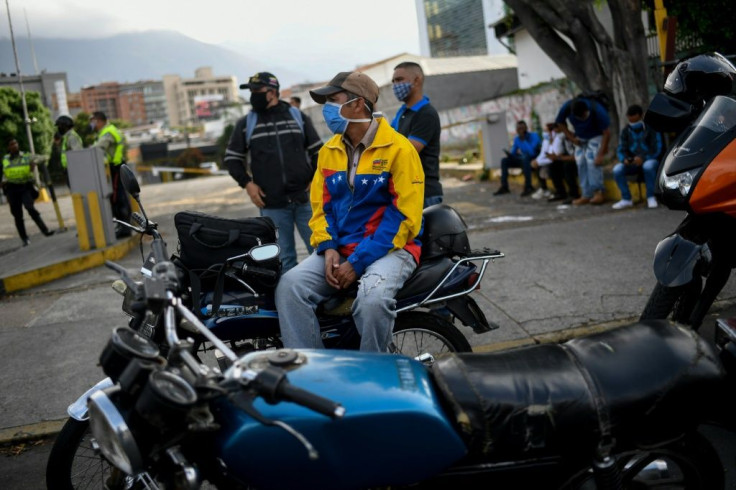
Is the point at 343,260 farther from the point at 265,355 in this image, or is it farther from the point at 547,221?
the point at 547,221

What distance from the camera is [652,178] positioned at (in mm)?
9453

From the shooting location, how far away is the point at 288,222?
5.99 metres

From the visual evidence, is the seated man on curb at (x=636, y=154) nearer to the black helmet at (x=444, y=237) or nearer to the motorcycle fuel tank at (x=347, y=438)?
the black helmet at (x=444, y=237)

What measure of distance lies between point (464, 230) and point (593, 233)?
4938 mm

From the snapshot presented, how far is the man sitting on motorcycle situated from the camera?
3.43m

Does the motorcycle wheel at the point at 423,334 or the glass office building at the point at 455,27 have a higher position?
the glass office building at the point at 455,27

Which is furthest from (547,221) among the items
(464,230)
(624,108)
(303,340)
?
(303,340)

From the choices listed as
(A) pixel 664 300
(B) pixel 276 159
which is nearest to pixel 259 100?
(B) pixel 276 159

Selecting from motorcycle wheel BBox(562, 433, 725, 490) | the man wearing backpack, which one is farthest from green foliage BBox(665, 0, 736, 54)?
motorcycle wheel BBox(562, 433, 725, 490)

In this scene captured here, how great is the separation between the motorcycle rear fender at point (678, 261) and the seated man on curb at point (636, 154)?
6298 millimetres

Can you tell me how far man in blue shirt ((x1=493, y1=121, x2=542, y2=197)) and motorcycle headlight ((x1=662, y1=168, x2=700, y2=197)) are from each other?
Answer: 9438 mm

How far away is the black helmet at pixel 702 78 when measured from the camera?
392 centimetres

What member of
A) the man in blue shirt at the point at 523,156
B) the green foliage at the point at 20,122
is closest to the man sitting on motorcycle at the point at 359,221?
the man in blue shirt at the point at 523,156

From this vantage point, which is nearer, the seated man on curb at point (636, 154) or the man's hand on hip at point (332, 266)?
the man's hand on hip at point (332, 266)
